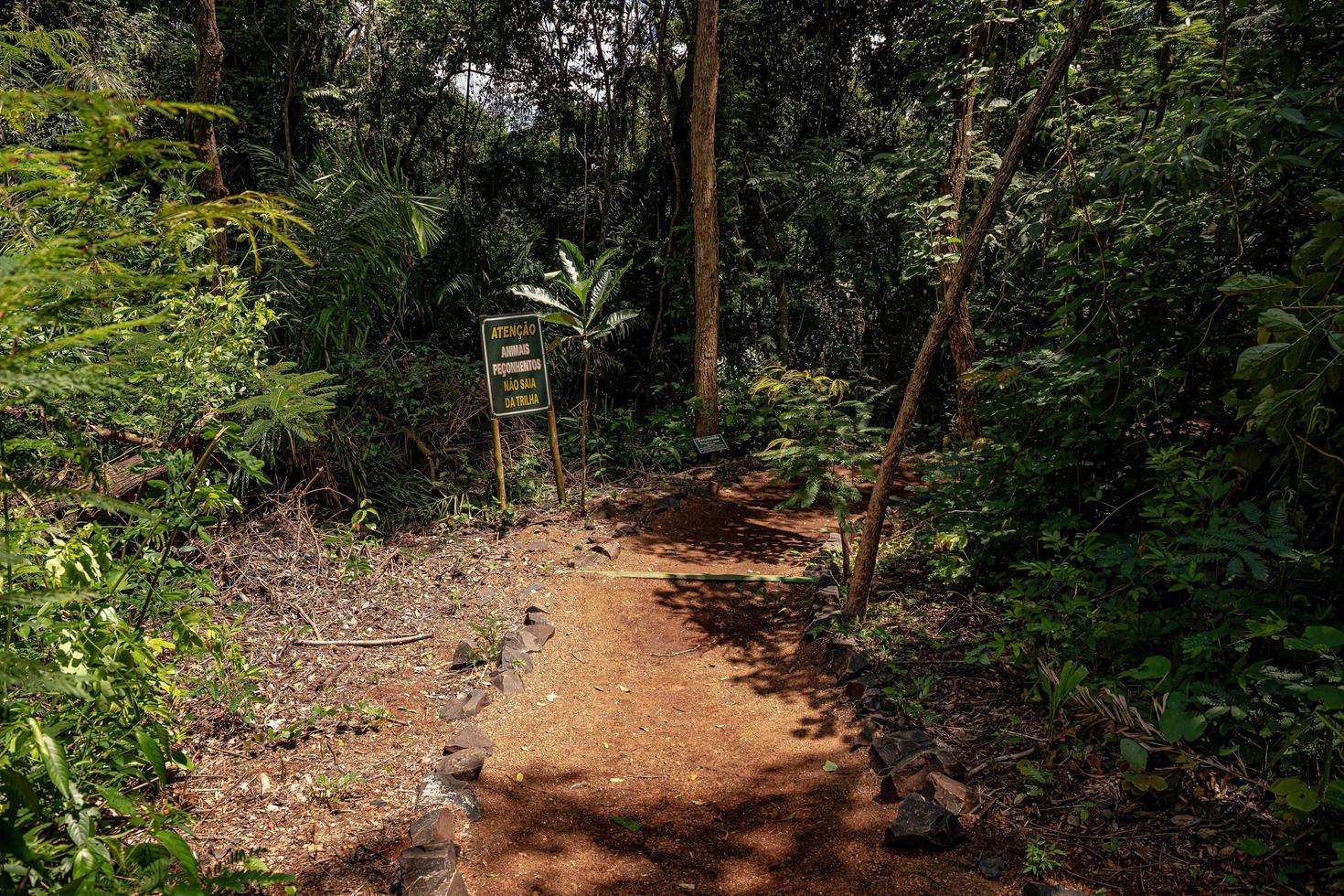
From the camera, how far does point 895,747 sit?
335 centimetres

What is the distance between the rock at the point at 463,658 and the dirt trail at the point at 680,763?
0.42 m

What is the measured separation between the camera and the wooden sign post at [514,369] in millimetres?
6375

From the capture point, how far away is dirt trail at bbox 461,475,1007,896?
280cm

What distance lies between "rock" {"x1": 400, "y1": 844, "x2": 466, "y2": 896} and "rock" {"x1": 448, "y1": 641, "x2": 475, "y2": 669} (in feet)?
5.46

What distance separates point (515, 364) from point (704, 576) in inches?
98.1

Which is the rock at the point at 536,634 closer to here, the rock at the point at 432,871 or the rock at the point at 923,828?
the rock at the point at 432,871

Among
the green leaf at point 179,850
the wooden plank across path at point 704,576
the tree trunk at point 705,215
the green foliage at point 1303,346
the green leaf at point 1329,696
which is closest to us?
the green leaf at point 179,850

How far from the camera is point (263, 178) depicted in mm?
7559

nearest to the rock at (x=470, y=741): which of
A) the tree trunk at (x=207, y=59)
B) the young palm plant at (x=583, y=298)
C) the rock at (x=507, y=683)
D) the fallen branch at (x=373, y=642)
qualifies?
the rock at (x=507, y=683)

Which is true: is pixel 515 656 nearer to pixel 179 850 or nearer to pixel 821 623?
pixel 821 623

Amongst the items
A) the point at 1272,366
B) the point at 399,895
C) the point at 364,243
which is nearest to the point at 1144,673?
the point at 1272,366

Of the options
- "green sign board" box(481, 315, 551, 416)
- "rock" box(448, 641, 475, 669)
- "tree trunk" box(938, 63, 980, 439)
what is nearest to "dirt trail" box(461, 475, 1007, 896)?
"rock" box(448, 641, 475, 669)

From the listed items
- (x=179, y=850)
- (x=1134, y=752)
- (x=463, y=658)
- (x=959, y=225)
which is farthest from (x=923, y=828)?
(x=959, y=225)

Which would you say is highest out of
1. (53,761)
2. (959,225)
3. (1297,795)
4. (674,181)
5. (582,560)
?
(674,181)
